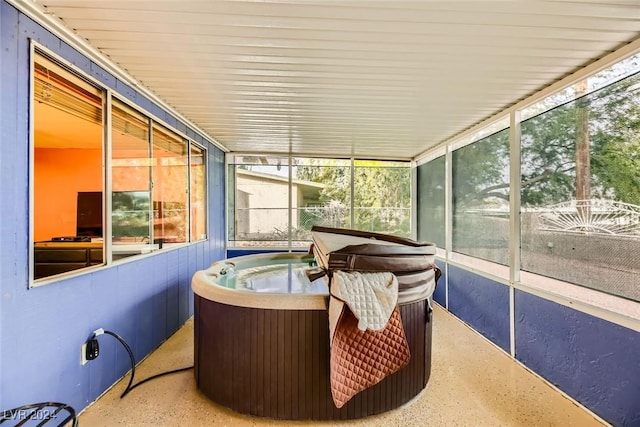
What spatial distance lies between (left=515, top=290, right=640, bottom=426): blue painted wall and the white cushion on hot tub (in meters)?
1.33

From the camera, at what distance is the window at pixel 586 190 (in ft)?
5.70

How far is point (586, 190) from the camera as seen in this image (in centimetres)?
201

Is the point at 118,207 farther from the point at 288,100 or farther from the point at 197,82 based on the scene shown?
the point at 288,100

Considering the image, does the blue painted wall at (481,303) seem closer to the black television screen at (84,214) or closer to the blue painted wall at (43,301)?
the blue painted wall at (43,301)

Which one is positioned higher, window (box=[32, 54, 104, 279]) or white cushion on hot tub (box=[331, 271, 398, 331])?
window (box=[32, 54, 104, 279])

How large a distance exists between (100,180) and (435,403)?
2973 mm

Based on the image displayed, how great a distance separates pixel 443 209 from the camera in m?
4.17

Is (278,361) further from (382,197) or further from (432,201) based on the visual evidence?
(382,197)

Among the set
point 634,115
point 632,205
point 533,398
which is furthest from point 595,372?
point 634,115

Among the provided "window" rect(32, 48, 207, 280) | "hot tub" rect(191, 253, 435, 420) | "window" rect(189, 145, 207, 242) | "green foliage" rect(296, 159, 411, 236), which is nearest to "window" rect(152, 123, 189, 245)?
"window" rect(32, 48, 207, 280)

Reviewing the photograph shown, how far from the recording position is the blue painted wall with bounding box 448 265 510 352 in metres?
2.70

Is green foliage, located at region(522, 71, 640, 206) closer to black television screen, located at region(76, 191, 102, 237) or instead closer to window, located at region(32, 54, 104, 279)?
window, located at region(32, 54, 104, 279)

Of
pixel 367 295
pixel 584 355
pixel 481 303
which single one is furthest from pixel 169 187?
pixel 584 355

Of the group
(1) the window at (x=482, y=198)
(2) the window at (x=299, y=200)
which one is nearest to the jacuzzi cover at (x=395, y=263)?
(1) the window at (x=482, y=198)
